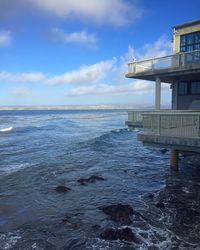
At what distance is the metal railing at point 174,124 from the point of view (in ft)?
41.0

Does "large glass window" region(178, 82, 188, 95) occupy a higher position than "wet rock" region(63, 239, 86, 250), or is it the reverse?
"large glass window" region(178, 82, 188, 95)

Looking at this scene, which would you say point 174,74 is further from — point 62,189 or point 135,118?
point 62,189

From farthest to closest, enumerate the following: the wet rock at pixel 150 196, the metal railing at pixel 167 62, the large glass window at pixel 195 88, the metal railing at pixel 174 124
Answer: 1. the large glass window at pixel 195 88
2. the metal railing at pixel 167 62
3. the wet rock at pixel 150 196
4. the metal railing at pixel 174 124

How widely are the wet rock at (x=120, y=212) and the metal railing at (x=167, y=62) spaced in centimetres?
976

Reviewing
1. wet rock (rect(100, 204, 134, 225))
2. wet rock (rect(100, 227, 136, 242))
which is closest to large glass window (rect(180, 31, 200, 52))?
wet rock (rect(100, 204, 134, 225))

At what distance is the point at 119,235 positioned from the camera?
36.4 feet

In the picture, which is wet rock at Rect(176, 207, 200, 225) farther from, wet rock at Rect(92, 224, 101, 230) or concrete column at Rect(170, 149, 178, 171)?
concrete column at Rect(170, 149, 178, 171)

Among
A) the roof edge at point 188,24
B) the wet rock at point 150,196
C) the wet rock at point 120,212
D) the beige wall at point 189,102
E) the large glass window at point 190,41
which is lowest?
the wet rock at point 150,196

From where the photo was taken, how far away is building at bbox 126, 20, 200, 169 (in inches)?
506

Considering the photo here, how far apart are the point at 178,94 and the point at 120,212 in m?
11.9

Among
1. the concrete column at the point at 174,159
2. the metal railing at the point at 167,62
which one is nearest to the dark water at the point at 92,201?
the concrete column at the point at 174,159

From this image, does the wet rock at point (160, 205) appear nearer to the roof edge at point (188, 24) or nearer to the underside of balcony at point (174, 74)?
the underside of balcony at point (174, 74)

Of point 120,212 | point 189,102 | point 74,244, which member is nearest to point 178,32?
point 189,102

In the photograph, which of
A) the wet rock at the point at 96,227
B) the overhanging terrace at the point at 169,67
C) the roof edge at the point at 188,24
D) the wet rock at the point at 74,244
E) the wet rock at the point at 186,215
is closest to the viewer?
the wet rock at the point at 74,244
